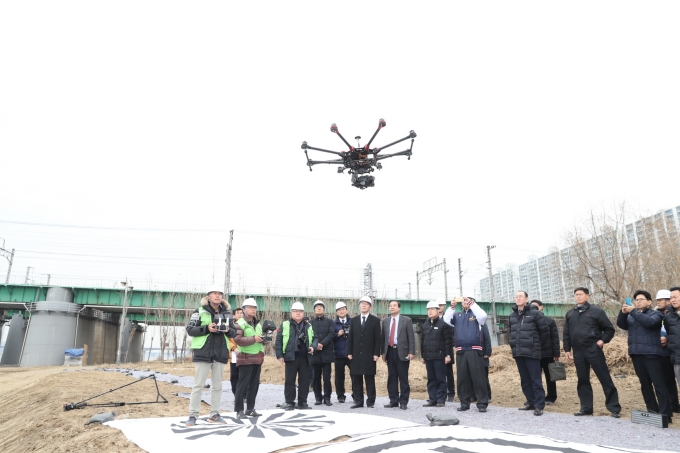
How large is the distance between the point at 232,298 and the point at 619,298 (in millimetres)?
28429

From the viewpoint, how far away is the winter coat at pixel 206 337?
6.95m

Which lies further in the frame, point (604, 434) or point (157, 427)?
point (157, 427)

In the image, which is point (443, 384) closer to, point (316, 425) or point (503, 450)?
point (316, 425)

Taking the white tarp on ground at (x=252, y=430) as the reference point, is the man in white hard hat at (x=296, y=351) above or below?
above

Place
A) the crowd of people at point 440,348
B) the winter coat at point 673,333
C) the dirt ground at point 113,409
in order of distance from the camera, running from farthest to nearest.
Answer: the crowd of people at point 440,348 < the winter coat at point 673,333 < the dirt ground at point 113,409

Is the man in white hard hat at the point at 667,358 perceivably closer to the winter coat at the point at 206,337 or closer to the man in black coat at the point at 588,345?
the man in black coat at the point at 588,345

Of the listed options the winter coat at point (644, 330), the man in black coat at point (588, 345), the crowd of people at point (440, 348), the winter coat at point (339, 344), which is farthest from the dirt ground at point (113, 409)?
the winter coat at point (339, 344)

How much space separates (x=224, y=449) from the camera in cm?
508

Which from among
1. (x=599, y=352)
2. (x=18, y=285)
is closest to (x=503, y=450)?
(x=599, y=352)

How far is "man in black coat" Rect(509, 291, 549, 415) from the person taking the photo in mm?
7762

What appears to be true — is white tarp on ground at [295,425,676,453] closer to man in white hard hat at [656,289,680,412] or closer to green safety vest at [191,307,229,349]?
man in white hard hat at [656,289,680,412]

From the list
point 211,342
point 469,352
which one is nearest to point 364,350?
point 469,352

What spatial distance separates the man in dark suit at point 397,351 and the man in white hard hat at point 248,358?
2496 mm

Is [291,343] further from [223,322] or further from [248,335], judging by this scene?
[223,322]
